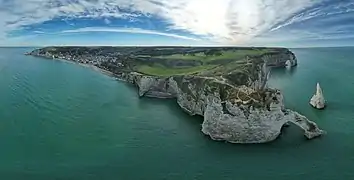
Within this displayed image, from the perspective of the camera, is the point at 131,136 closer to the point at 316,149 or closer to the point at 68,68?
the point at 316,149

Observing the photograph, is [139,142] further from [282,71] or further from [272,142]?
[282,71]

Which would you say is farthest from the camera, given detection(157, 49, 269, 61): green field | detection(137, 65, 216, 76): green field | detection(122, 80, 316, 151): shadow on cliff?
detection(157, 49, 269, 61): green field

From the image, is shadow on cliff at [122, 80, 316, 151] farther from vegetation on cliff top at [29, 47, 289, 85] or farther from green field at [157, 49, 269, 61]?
green field at [157, 49, 269, 61]

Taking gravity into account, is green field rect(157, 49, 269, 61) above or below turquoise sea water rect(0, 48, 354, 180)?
above

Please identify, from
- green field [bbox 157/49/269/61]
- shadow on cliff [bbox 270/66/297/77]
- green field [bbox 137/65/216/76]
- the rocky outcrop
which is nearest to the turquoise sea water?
the rocky outcrop

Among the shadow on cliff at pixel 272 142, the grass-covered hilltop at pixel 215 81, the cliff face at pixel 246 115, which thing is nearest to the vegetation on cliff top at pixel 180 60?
the grass-covered hilltop at pixel 215 81

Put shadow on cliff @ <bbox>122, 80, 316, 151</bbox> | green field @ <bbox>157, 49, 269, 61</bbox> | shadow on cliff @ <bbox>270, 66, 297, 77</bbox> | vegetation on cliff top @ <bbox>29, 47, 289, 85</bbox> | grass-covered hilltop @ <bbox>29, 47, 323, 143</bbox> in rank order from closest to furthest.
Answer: shadow on cliff @ <bbox>122, 80, 316, 151</bbox>, grass-covered hilltop @ <bbox>29, 47, 323, 143</bbox>, vegetation on cliff top @ <bbox>29, 47, 289, 85</bbox>, green field @ <bbox>157, 49, 269, 61</bbox>, shadow on cliff @ <bbox>270, 66, 297, 77</bbox>

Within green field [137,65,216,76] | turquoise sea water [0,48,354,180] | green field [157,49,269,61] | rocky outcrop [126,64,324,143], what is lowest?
turquoise sea water [0,48,354,180]

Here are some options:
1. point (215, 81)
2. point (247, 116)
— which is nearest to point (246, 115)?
point (247, 116)
